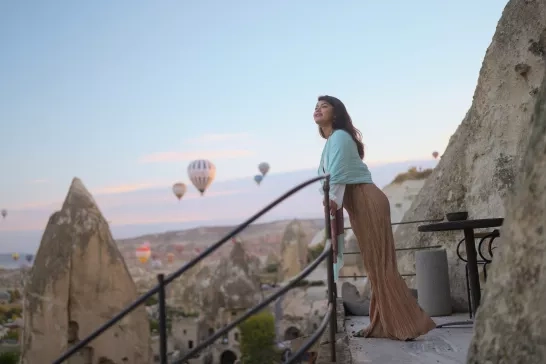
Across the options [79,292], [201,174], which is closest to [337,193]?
[79,292]

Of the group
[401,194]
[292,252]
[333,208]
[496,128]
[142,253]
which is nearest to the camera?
[333,208]

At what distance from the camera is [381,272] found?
185 inches

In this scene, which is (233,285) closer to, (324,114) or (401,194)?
(401,194)

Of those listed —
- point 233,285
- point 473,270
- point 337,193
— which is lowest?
point 233,285

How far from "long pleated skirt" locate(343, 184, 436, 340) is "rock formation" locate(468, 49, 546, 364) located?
266 centimetres

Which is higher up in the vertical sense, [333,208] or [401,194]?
[401,194]

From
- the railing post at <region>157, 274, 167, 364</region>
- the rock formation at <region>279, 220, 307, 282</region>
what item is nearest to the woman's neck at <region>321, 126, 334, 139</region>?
the railing post at <region>157, 274, 167, 364</region>

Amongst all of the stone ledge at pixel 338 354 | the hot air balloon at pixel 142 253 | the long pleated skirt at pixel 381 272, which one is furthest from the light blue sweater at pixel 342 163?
the hot air balloon at pixel 142 253

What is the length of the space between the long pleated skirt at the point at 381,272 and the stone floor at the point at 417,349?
113mm

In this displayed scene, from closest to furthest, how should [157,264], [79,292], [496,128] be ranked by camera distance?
[496,128]
[79,292]
[157,264]

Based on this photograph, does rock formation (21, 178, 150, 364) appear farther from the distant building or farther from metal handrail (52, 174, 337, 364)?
the distant building

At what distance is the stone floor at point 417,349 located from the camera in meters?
3.88

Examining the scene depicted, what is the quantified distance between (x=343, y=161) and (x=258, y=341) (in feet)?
121

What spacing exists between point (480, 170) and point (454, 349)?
4496 millimetres
